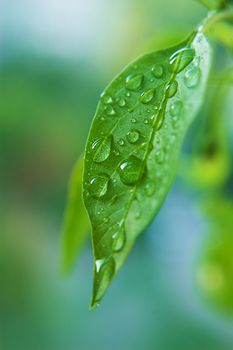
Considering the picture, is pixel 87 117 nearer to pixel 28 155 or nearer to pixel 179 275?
pixel 28 155

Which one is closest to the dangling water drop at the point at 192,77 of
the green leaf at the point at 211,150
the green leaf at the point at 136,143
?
the green leaf at the point at 136,143

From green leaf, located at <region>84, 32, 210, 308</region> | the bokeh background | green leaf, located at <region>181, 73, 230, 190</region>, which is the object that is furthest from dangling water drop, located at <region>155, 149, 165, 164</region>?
the bokeh background

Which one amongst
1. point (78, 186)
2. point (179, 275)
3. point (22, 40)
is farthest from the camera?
point (22, 40)

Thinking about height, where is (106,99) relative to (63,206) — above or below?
above

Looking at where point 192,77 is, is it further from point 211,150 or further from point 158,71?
point 211,150

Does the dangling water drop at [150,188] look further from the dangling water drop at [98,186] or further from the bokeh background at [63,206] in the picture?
the bokeh background at [63,206]

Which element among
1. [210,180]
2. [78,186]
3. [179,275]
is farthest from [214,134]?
[179,275]

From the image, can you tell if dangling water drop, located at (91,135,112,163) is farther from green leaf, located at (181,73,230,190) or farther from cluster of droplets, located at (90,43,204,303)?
green leaf, located at (181,73,230,190)

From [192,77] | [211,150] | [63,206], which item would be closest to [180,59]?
[192,77]
